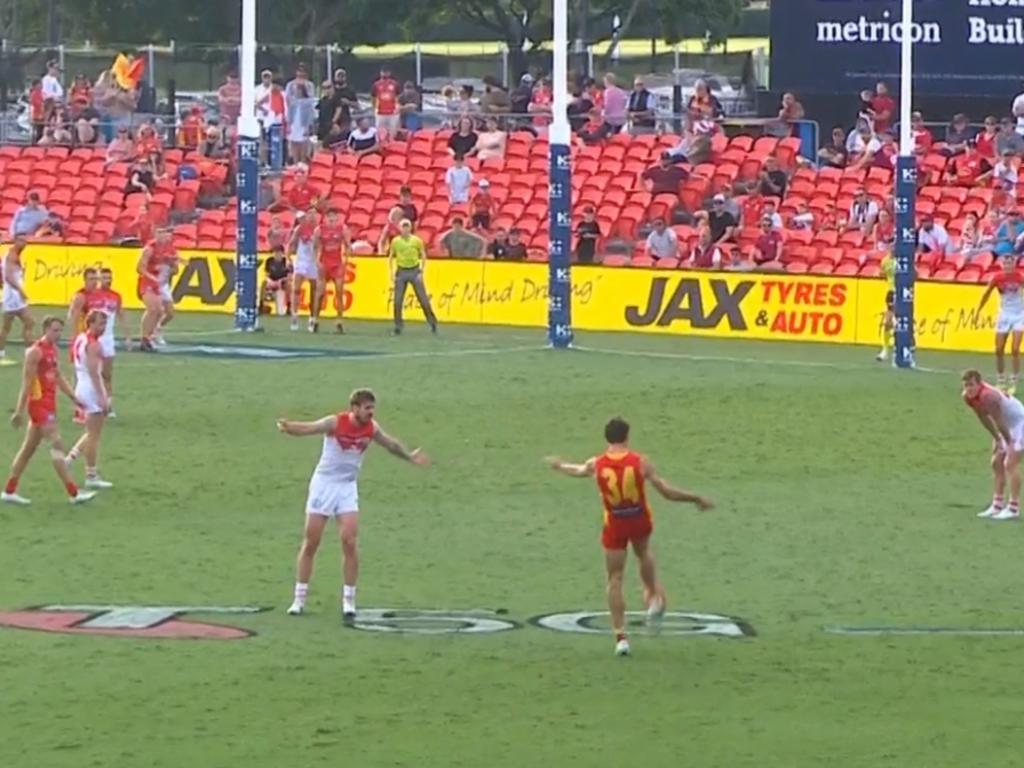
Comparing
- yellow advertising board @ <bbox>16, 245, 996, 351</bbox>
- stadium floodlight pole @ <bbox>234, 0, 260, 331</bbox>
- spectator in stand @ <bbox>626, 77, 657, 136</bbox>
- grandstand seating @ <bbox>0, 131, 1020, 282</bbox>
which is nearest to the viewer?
yellow advertising board @ <bbox>16, 245, 996, 351</bbox>

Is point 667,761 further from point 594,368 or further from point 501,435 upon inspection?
point 594,368

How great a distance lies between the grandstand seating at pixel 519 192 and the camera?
146 ft

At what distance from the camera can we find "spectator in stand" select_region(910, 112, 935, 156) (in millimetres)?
46688

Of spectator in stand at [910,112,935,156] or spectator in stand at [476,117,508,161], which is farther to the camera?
spectator in stand at [476,117,508,161]

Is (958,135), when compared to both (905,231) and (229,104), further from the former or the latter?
Result: (229,104)

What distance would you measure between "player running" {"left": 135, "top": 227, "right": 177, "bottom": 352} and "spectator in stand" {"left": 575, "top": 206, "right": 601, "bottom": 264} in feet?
26.5

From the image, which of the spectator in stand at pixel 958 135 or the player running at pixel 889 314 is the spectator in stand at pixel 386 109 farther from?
the player running at pixel 889 314

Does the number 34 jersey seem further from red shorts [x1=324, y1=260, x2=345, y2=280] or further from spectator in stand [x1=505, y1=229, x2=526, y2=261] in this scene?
spectator in stand [x1=505, y1=229, x2=526, y2=261]

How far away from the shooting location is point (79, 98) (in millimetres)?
55688

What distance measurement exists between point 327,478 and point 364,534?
410 centimetres

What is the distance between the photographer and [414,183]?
1978 inches

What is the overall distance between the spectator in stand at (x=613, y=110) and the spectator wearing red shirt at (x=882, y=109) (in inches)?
212

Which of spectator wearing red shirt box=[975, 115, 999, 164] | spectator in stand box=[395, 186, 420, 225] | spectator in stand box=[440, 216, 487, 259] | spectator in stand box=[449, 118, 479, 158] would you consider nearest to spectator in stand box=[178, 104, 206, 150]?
spectator in stand box=[449, 118, 479, 158]

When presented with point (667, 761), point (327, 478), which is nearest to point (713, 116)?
point (327, 478)
